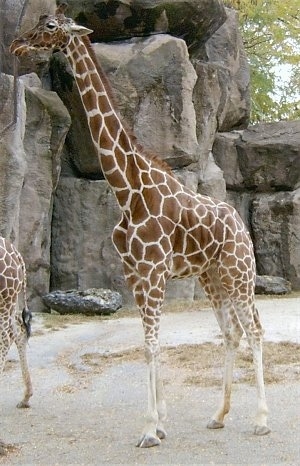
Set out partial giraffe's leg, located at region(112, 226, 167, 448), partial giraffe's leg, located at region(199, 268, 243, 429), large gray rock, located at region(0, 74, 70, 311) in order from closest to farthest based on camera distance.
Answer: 1. partial giraffe's leg, located at region(112, 226, 167, 448)
2. partial giraffe's leg, located at region(199, 268, 243, 429)
3. large gray rock, located at region(0, 74, 70, 311)

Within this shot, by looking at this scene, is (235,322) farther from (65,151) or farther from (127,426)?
(65,151)

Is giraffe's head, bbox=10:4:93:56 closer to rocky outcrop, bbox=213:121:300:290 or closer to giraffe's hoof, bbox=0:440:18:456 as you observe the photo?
giraffe's hoof, bbox=0:440:18:456

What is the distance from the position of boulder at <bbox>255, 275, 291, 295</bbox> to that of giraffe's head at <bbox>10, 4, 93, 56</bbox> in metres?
8.11

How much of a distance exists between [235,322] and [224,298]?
189 mm

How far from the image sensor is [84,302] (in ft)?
33.4

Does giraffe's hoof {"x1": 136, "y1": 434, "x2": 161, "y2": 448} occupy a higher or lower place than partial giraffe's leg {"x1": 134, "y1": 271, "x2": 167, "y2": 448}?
lower

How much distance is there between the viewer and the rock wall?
34.6ft

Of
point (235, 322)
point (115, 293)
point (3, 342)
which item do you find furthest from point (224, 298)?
point (115, 293)

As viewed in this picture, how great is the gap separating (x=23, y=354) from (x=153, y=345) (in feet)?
4.81

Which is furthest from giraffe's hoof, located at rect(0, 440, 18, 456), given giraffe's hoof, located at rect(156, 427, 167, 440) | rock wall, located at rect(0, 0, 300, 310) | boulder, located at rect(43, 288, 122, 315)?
boulder, located at rect(43, 288, 122, 315)

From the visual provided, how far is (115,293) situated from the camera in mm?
10703

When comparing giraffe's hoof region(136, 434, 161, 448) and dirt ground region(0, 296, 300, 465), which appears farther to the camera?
giraffe's hoof region(136, 434, 161, 448)

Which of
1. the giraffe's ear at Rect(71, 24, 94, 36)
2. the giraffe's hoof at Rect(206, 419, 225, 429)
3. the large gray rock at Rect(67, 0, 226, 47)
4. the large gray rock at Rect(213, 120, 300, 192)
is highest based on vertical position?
the large gray rock at Rect(67, 0, 226, 47)

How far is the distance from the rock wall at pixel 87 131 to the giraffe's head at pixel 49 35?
179 inches
